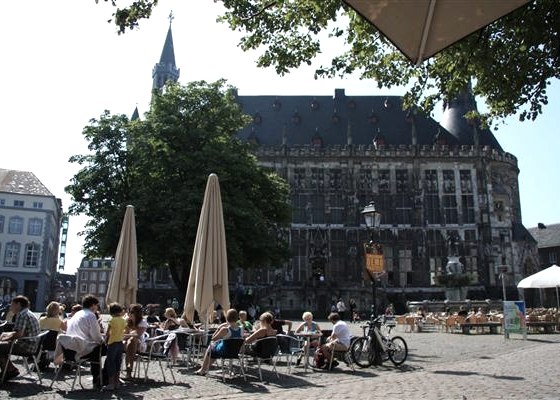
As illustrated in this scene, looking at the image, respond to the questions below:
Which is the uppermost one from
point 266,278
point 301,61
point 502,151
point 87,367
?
point 502,151

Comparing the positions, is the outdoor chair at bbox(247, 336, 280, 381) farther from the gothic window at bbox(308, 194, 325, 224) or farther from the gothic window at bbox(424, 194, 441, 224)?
the gothic window at bbox(424, 194, 441, 224)

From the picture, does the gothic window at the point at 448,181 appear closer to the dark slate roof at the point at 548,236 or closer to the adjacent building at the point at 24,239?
the dark slate roof at the point at 548,236

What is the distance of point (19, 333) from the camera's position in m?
7.86

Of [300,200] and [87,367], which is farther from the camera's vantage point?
[300,200]

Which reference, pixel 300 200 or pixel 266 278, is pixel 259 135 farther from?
pixel 266 278

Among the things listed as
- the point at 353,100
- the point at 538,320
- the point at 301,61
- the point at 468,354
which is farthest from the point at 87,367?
the point at 353,100

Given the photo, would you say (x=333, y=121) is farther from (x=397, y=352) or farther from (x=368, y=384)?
(x=368, y=384)

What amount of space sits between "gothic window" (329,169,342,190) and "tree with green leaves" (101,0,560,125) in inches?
1353

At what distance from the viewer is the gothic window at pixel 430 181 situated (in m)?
45.0

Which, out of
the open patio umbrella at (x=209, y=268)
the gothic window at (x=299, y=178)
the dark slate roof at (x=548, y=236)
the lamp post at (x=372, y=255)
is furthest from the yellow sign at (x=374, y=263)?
the dark slate roof at (x=548, y=236)

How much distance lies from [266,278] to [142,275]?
34.3ft

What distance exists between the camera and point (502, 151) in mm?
47812

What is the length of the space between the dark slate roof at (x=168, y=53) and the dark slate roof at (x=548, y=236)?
49149 millimetres

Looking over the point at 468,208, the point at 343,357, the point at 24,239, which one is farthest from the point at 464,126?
the point at 24,239
